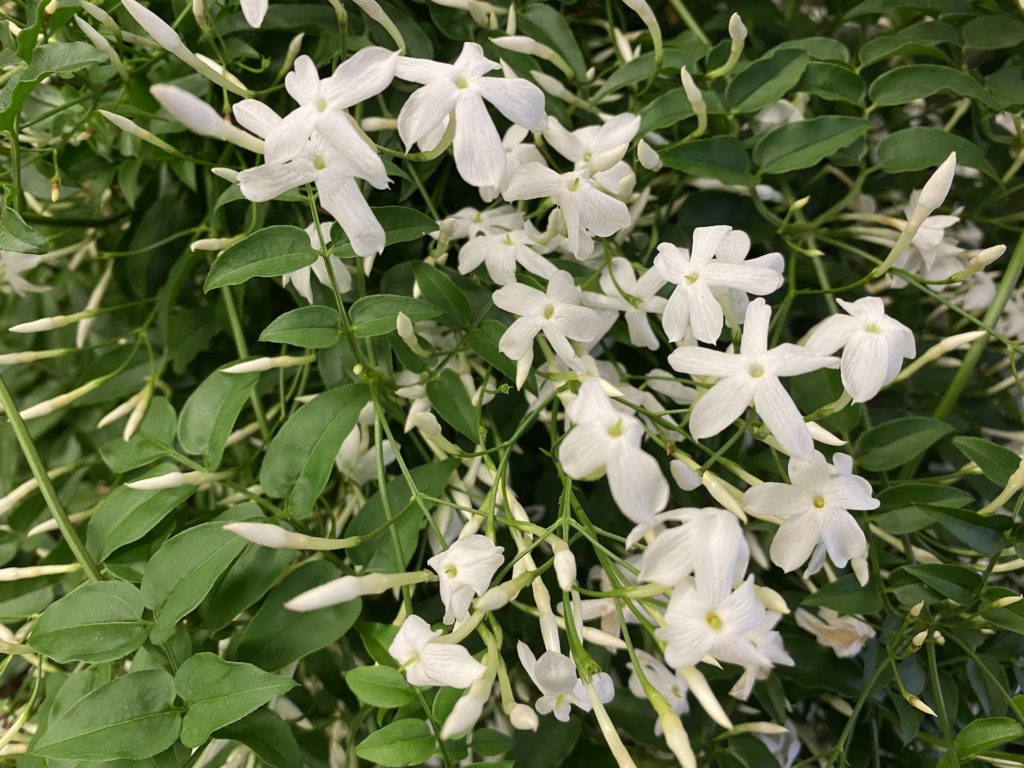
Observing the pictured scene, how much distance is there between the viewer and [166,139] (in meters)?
0.52

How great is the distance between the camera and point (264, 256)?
396 millimetres

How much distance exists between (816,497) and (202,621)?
0.32m

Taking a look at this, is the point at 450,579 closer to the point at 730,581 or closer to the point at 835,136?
the point at 730,581

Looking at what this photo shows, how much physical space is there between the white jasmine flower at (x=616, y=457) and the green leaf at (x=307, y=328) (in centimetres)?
15

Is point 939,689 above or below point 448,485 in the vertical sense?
below

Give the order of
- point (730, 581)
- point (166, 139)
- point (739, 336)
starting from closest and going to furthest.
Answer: point (730, 581)
point (739, 336)
point (166, 139)

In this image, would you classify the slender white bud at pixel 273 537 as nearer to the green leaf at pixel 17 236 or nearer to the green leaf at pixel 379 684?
the green leaf at pixel 379 684

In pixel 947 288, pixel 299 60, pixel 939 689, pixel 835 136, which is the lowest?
pixel 939 689

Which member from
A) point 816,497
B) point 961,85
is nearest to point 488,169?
point 816,497

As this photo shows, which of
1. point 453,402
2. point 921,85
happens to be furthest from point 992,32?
point 453,402

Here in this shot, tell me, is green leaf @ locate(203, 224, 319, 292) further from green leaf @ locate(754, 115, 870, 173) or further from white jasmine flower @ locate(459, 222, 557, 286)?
green leaf @ locate(754, 115, 870, 173)

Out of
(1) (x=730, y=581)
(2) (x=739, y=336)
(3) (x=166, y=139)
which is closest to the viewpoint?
(1) (x=730, y=581)

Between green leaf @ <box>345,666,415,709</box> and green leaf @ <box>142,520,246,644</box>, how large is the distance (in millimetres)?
81

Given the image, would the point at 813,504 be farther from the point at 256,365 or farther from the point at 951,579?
the point at 256,365
